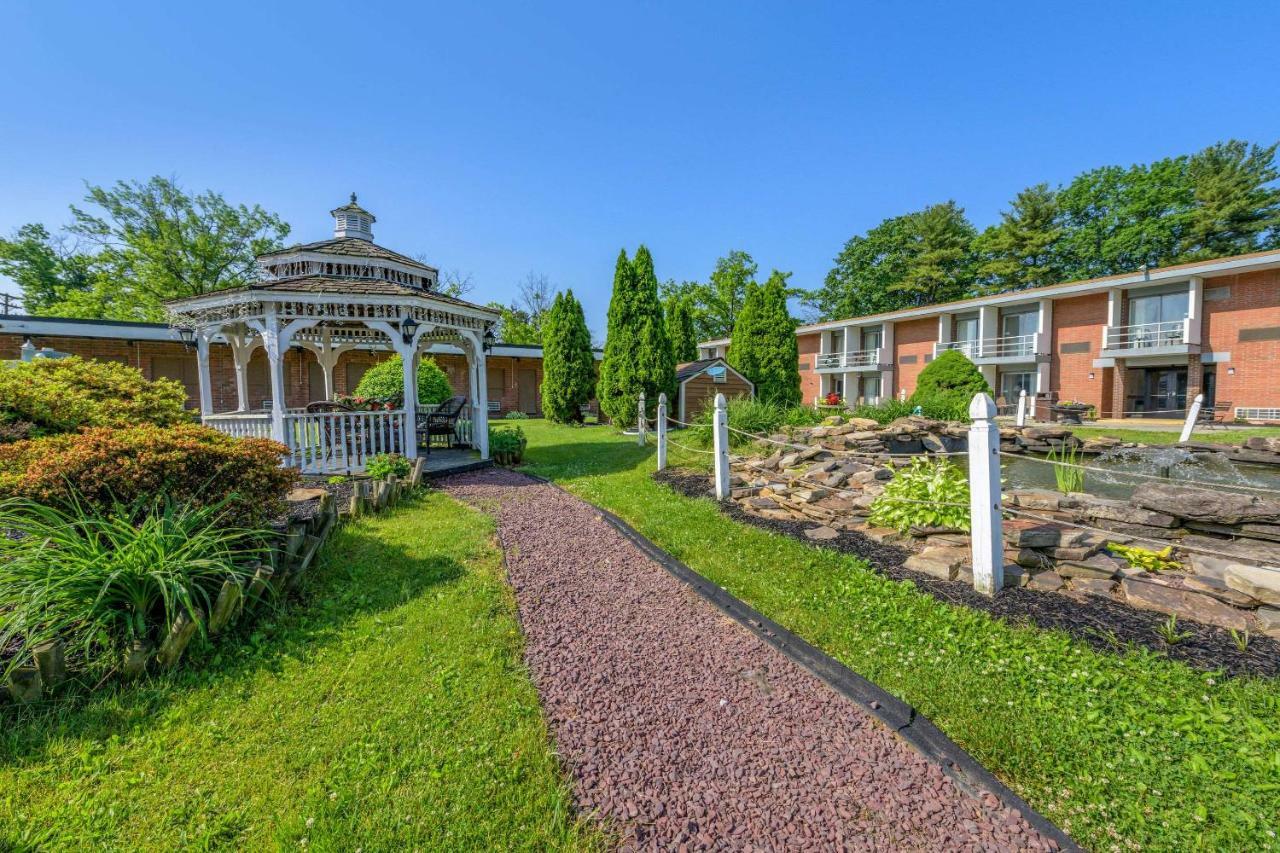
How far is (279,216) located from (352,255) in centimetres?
2785

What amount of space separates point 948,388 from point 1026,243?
2794 centimetres

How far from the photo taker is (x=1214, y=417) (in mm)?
18781

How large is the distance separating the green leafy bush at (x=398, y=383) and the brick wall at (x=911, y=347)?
23880 mm

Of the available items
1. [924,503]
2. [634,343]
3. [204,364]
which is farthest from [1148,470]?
[204,364]

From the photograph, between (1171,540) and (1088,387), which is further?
(1088,387)

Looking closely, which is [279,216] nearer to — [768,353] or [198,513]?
[768,353]

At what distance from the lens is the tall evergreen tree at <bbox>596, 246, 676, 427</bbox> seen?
16266 mm

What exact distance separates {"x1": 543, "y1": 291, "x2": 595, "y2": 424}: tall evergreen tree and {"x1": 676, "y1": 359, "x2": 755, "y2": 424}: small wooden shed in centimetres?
449

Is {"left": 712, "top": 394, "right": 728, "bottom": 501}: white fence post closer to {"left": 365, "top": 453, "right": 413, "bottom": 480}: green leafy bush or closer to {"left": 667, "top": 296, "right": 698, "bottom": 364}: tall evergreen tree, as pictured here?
{"left": 365, "top": 453, "right": 413, "bottom": 480}: green leafy bush

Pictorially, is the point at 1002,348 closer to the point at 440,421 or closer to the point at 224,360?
the point at 440,421

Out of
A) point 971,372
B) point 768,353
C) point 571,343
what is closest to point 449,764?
point 768,353

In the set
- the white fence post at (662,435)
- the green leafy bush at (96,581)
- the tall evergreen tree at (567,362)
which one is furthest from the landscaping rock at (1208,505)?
the tall evergreen tree at (567,362)

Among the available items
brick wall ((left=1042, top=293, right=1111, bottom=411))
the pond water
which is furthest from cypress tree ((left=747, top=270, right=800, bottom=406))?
brick wall ((left=1042, top=293, right=1111, bottom=411))

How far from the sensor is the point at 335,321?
30.2ft
